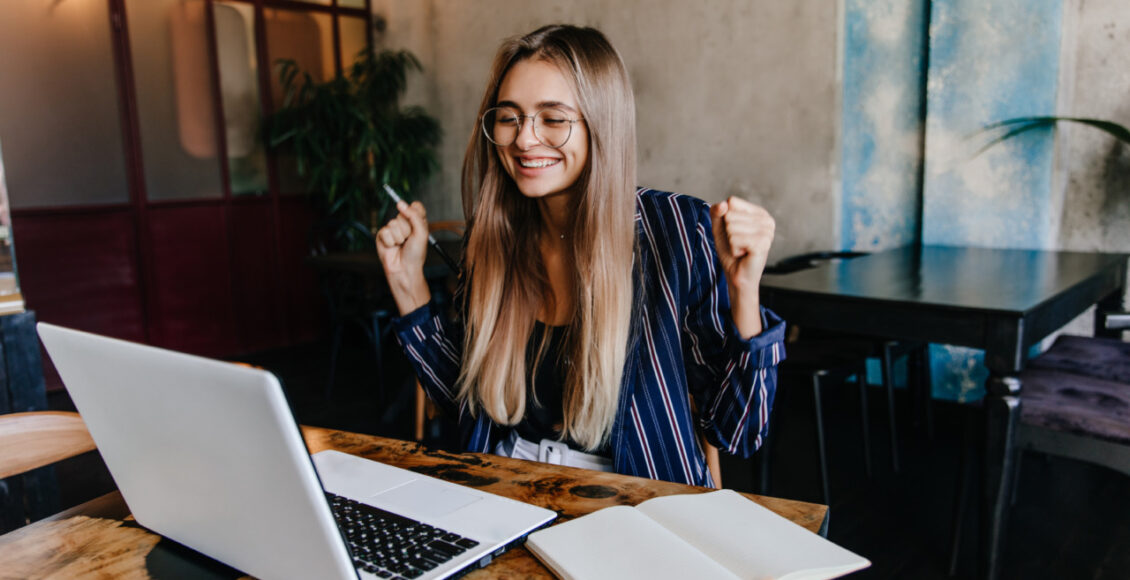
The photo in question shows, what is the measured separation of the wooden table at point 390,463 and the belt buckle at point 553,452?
184 mm

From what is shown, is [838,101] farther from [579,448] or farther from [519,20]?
[579,448]

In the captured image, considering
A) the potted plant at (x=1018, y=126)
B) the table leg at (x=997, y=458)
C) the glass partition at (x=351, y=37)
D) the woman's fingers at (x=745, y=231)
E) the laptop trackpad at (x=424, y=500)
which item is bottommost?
the table leg at (x=997, y=458)

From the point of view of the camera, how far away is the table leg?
1.71 m

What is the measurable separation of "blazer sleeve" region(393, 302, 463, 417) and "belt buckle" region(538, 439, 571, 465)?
214 millimetres

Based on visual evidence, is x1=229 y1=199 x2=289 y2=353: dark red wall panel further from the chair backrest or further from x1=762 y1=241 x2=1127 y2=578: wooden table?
the chair backrest

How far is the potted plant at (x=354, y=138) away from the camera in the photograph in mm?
4699

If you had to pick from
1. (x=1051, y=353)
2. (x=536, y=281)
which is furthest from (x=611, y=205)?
(x=1051, y=353)

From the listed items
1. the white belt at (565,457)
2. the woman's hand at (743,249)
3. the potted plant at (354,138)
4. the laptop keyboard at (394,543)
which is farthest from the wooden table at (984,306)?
the potted plant at (354,138)

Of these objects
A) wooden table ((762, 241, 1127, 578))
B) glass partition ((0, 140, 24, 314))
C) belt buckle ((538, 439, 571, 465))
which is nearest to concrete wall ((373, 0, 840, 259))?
wooden table ((762, 241, 1127, 578))

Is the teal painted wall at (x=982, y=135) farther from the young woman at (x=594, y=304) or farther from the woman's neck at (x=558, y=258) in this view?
the woman's neck at (x=558, y=258)

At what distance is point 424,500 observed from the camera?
86cm

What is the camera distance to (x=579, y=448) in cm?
122

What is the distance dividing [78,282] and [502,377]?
404 cm

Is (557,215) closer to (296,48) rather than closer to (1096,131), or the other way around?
(1096,131)
